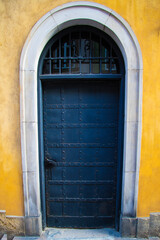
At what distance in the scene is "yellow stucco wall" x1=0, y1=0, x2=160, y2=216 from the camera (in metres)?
2.78

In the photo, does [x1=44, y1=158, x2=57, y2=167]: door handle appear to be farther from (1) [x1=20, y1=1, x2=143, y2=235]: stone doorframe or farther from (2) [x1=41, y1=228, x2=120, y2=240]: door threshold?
(2) [x1=41, y1=228, x2=120, y2=240]: door threshold

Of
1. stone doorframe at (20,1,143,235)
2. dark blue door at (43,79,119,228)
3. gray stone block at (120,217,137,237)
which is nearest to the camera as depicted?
stone doorframe at (20,1,143,235)

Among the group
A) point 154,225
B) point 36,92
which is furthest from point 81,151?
point 154,225

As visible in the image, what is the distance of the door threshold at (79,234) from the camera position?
3.04 metres

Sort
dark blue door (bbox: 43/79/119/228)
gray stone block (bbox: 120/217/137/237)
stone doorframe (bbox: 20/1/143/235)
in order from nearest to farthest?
stone doorframe (bbox: 20/1/143/235) < gray stone block (bbox: 120/217/137/237) < dark blue door (bbox: 43/79/119/228)

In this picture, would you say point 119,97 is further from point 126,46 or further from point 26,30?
point 26,30

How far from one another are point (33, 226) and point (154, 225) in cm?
235

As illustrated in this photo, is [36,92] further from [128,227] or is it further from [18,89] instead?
[128,227]

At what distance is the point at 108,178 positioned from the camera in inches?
129

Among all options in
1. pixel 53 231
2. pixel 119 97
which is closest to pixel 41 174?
pixel 53 231

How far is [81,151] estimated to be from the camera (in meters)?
3.25

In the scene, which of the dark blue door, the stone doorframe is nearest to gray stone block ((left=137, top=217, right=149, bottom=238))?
the stone doorframe

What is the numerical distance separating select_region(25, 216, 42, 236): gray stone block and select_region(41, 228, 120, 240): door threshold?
6.6 inches

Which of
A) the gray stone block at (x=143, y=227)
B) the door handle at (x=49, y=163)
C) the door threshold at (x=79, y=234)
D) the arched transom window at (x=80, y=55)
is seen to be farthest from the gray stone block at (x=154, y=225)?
the arched transom window at (x=80, y=55)
